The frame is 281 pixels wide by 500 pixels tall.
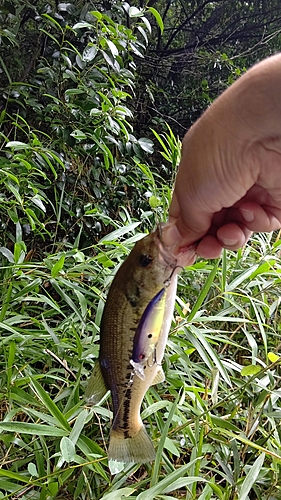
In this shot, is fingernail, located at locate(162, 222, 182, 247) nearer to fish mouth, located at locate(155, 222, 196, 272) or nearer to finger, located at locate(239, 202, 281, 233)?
fish mouth, located at locate(155, 222, 196, 272)

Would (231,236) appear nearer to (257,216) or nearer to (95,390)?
(257,216)

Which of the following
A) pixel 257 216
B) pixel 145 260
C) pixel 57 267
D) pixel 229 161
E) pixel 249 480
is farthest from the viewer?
pixel 57 267

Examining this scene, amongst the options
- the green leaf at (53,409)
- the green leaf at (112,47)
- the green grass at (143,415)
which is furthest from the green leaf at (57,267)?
the green leaf at (112,47)

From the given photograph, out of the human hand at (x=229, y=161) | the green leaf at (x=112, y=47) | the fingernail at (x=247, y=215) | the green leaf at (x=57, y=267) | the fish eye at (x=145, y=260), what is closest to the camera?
the human hand at (x=229, y=161)

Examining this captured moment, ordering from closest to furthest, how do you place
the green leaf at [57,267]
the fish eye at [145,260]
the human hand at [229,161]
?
1. the human hand at [229,161]
2. the fish eye at [145,260]
3. the green leaf at [57,267]

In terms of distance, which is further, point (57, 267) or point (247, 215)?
point (57, 267)

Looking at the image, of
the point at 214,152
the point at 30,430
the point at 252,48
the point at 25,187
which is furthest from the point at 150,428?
the point at 252,48

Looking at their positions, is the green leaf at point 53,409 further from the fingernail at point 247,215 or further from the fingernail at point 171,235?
the fingernail at point 247,215

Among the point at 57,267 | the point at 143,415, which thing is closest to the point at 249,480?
the point at 143,415
